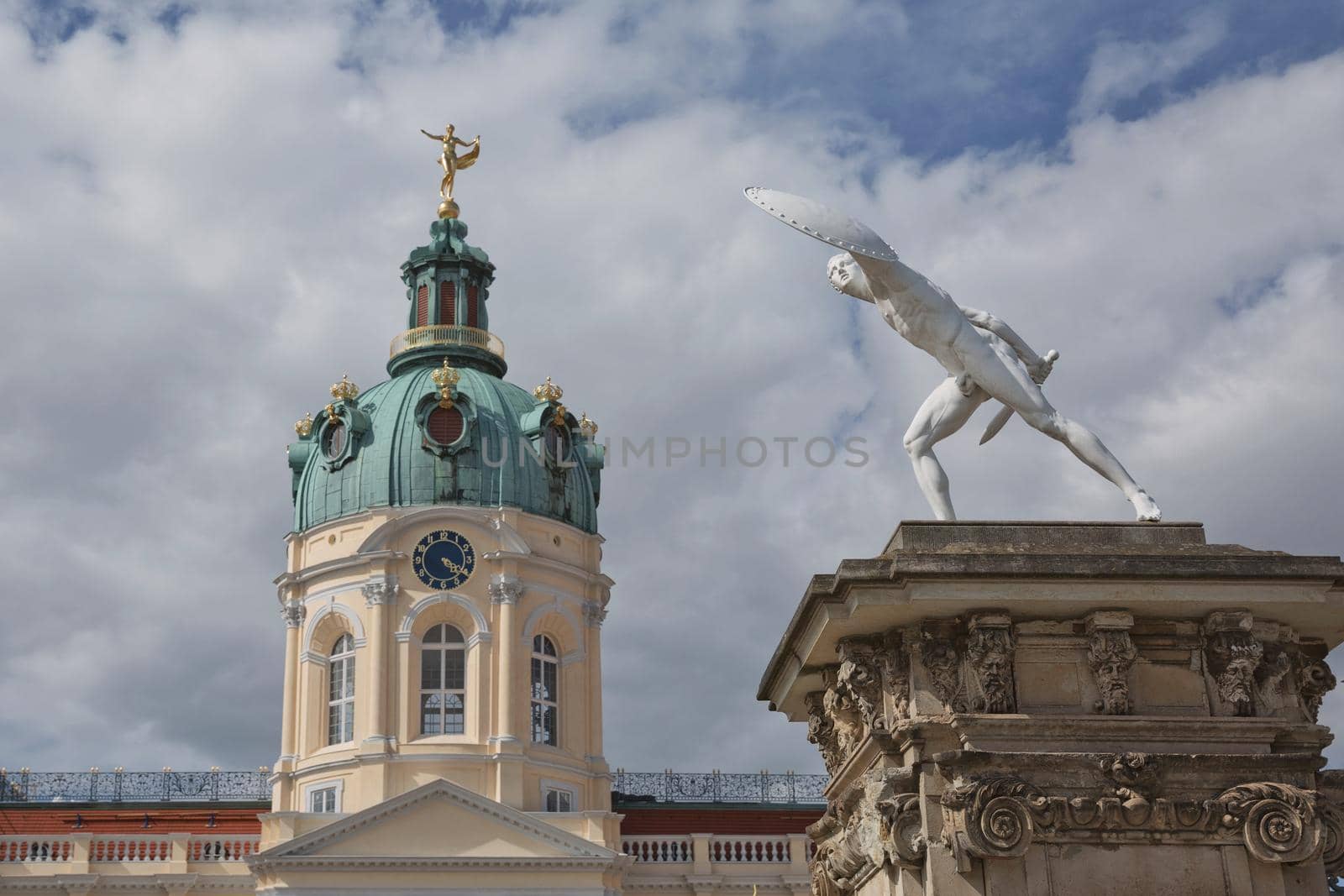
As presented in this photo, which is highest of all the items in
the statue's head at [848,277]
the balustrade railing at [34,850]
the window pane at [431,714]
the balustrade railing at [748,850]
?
the window pane at [431,714]

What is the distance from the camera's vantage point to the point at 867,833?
38.2 ft

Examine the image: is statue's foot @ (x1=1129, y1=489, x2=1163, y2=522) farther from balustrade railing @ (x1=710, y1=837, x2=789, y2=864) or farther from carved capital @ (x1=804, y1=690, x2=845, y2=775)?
balustrade railing @ (x1=710, y1=837, x2=789, y2=864)

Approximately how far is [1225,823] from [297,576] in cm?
4374

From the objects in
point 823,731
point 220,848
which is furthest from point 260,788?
point 823,731

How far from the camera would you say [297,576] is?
51.7m

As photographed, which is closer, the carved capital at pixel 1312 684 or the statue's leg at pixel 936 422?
the carved capital at pixel 1312 684

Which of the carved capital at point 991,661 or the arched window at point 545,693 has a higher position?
the arched window at point 545,693

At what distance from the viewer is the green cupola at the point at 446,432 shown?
2021 inches

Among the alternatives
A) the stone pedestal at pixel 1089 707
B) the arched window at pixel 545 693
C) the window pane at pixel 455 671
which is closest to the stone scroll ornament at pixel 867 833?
the stone pedestal at pixel 1089 707

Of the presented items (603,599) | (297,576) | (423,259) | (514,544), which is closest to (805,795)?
(603,599)

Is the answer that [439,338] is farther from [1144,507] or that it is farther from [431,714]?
[1144,507]

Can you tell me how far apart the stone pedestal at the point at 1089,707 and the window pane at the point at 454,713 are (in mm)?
39627

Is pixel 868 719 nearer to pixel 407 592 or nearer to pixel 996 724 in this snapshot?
pixel 996 724

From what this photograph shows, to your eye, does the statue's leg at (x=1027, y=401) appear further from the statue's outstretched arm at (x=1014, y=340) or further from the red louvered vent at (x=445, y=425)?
the red louvered vent at (x=445, y=425)
